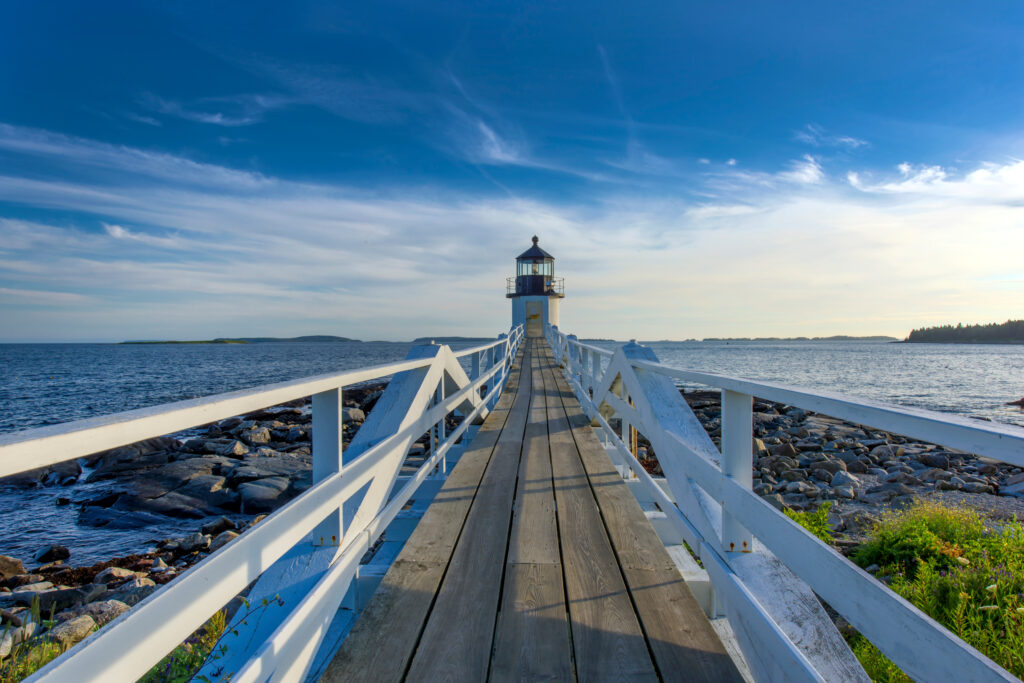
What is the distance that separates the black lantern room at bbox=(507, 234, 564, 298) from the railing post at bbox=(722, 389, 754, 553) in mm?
27769

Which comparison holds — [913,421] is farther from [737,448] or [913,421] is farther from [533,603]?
[533,603]

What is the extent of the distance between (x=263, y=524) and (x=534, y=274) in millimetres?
28804

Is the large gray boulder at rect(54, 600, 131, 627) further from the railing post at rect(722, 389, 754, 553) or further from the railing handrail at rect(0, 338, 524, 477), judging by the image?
the railing post at rect(722, 389, 754, 553)

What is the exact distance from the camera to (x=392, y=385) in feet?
10.3

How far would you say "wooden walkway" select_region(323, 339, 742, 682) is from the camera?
1.89 m

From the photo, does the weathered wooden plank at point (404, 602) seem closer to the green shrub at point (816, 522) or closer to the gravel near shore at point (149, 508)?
the gravel near shore at point (149, 508)

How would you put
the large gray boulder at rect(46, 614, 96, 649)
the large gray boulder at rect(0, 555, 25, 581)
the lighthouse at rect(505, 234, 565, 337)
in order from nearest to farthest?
the large gray boulder at rect(46, 614, 96, 649) → the large gray boulder at rect(0, 555, 25, 581) → the lighthouse at rect(505, 234, 565, 337)

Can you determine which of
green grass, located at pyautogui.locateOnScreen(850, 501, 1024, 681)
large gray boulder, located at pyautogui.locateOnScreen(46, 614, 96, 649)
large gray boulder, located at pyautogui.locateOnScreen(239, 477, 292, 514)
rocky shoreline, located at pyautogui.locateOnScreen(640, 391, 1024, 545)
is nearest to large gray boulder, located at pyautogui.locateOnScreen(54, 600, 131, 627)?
Result: large gray boulder, located at pyautogui.locateOnScreen(46, 614, 96, 649)

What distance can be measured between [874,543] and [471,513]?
404cm

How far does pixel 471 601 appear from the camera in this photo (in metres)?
2.30

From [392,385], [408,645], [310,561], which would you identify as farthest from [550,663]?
[392,385]

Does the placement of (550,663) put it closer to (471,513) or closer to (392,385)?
(471,513)

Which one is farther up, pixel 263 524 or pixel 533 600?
pixel 263 524

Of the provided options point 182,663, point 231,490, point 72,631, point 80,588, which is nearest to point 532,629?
point 182,663
